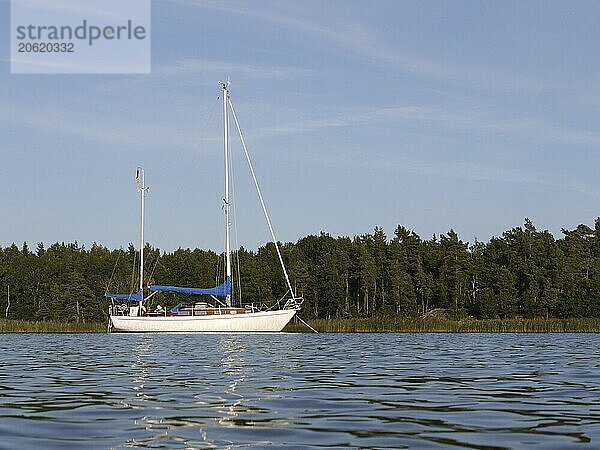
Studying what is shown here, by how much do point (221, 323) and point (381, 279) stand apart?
241 ft

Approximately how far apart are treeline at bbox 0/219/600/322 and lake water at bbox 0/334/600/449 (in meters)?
94.7

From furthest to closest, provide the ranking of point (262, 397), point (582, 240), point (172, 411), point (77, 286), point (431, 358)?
point (582, 240), point (77, 286), point (431, 358), point (262, 397), point (172, 411)

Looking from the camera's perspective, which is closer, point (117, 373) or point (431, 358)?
point (117, 373)

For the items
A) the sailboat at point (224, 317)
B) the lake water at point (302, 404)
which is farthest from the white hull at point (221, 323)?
the lake water at point (302, 404)

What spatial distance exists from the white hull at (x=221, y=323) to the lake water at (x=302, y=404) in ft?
137

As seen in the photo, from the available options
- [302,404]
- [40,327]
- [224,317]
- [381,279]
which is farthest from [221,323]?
[381,279]

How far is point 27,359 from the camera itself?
34719 mm

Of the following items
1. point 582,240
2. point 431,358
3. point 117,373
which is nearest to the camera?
point 117,373

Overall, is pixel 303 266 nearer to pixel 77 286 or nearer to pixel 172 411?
pixel 77 286

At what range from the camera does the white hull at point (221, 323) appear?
73.2 meters

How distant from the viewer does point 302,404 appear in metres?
17.7

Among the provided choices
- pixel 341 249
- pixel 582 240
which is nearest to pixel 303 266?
pixel 341 249

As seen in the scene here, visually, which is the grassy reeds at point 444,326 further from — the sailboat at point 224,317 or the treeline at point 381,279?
the treeline at point 381,279

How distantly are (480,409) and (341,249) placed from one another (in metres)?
132
